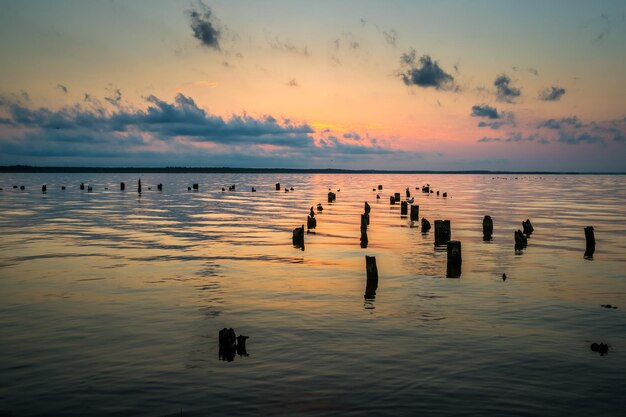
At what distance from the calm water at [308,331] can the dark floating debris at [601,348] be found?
136 mm

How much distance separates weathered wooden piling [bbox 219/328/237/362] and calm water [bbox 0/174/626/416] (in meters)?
0.23

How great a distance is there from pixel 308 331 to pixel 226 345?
9.89 ft

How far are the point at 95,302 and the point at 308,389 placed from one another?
10.5 m

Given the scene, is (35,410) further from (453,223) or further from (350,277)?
(453,223)

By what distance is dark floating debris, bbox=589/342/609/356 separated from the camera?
13773 mm

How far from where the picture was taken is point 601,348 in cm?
1383

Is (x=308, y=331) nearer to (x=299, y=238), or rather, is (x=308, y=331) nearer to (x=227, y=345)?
(x=227, y=345)

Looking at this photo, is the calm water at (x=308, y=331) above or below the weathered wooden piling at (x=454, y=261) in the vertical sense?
below

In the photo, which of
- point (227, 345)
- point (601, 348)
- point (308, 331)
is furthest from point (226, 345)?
point (601, 348)

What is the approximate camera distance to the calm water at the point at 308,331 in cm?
1103

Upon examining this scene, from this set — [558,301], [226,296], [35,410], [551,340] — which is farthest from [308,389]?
[558,301]

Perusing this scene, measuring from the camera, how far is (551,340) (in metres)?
14.9

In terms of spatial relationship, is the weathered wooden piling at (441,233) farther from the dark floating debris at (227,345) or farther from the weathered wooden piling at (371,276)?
the dark floating debris at (227,345)

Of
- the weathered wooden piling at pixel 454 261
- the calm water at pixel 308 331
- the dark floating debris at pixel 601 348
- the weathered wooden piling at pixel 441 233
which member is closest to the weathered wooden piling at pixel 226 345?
the calm water at pixel 308 331
